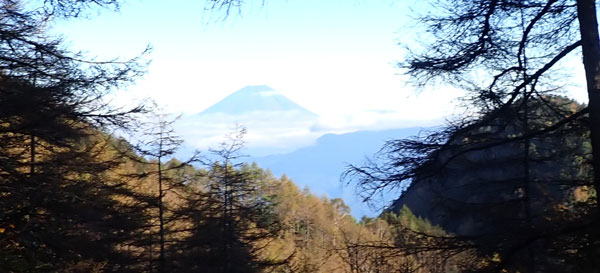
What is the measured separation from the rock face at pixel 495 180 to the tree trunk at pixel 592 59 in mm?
508

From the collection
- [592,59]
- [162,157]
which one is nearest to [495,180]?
[592,59]

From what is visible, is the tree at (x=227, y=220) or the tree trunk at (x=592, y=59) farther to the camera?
the tree at (x=227, y=220)

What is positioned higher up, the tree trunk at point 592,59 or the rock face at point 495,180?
the tree trunk at point 592,59

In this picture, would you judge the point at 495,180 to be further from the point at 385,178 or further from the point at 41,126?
the point at 41,126

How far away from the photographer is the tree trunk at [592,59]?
3820mm

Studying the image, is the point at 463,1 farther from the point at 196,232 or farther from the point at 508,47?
the point at 196,232

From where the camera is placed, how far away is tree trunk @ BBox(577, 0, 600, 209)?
12.5ft

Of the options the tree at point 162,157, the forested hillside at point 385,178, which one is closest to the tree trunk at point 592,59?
the forested hillside at point 385,178

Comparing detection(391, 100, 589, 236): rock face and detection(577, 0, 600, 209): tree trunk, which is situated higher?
detection(577, 0, 600, 209): tree trunk

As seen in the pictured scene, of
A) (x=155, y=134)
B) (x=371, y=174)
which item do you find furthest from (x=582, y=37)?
(x=155, y=134)

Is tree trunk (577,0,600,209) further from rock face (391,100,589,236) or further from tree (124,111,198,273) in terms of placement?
tree (124,111,198,273)

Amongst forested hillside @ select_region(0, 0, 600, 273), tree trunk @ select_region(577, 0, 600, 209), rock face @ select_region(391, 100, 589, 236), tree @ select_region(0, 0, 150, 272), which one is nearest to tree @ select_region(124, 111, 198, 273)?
forested hillside @ select_region(0, 0, 600, 273)

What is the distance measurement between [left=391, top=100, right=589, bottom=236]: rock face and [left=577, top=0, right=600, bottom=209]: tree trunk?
0.51 metres

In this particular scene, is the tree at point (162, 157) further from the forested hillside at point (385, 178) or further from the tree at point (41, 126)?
the tree at point (41, 126)
